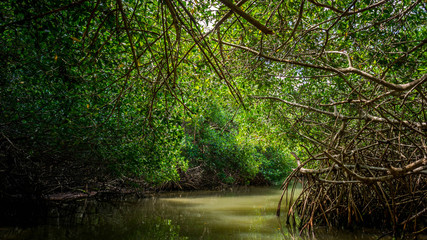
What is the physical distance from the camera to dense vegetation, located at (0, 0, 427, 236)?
2.63 meters

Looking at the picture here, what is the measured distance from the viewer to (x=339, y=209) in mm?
4656

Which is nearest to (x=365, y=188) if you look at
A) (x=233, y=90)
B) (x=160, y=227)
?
(x=233, y=90)

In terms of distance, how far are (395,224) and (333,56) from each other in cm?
263

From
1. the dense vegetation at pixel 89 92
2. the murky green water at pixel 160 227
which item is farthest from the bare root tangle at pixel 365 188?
the dense vegetation at pixel 89 92

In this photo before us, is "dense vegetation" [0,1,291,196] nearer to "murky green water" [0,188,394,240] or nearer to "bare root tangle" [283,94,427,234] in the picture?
"murky green water" [0,188,394,240]

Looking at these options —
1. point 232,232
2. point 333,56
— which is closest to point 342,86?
point 333,56

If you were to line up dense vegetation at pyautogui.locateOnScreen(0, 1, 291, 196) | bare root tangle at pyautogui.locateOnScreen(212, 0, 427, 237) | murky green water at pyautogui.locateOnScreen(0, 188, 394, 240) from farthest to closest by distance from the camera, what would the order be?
murky green water at pyautogui.locateOnScreen(0, 188, 394, 240) < bare root tangle at pyautogui.locateOnScreen(212, 0, 427, 237) < dense vegetation at pyautogui.locateOnScreen(0, 1, 291, 196)

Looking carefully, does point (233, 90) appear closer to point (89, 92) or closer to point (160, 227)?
point (89, 92)

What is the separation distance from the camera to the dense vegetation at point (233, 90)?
2.63 m

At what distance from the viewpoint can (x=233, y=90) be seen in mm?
3521

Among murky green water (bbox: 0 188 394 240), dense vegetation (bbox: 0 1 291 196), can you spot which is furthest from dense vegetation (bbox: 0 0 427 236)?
murky green water (bbox: 0 188 394 240)

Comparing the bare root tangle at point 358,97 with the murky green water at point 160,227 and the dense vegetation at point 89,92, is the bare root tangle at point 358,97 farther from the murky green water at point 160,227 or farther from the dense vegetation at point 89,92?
the dense vegetation at point 89,92

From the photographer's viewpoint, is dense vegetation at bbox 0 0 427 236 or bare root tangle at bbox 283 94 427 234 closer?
dense vegetation at bbox 0 0 427 236

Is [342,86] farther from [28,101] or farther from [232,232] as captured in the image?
[28,101]
